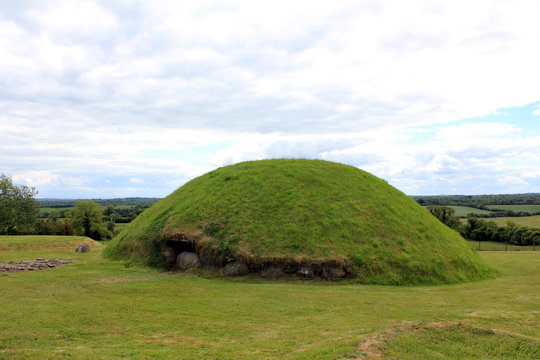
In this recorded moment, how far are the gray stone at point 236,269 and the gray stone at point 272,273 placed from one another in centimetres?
100

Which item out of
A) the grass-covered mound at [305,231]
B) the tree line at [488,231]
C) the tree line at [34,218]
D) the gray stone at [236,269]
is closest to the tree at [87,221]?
the tree line at [34,218]

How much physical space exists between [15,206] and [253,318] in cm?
4009

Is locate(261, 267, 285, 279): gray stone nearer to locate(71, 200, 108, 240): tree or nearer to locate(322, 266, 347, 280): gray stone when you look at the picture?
locate(322, 266, 347, 280): gray stone

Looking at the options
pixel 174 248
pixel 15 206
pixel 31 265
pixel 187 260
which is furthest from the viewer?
pixel 15 206

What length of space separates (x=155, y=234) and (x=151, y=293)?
24.8ft

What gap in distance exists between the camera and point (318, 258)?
16.4m

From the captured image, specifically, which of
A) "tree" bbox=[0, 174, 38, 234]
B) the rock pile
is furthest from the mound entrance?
"tree" bbox=[0, 174, 38, 234]

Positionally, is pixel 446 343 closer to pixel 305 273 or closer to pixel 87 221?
pixel 305 273

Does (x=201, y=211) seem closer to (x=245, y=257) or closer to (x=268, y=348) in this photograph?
(x=245, y=257)

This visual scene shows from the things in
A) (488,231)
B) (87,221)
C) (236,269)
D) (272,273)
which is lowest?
(488,231)

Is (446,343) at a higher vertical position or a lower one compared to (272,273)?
higher

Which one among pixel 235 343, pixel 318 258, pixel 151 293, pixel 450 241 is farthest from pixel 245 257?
pixel 450 241

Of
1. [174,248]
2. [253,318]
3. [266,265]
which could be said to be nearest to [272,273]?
[266,265]

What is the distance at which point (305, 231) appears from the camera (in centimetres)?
1811
